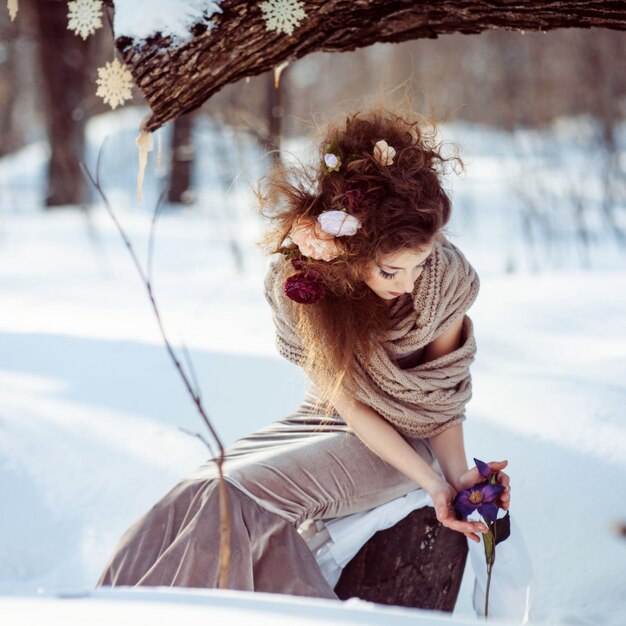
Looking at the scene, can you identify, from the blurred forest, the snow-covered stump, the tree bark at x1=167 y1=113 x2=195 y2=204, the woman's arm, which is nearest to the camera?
the woman's arm

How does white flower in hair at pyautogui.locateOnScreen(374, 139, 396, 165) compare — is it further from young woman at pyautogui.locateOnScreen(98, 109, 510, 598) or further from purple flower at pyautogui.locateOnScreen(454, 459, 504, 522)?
purple flower at pyautogui.locateOnScreen(454, 459, 504, 522)

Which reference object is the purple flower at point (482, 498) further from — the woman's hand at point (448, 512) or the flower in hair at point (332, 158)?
the flower in hair at point (332, 158)

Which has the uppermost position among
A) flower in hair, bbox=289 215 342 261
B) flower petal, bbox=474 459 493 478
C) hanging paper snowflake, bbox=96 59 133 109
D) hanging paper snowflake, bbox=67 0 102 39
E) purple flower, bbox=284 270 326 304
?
hanging paper snowflake, bbox=67 0 102 39

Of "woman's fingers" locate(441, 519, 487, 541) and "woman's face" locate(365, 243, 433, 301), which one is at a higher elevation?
"woman's face" locate(365, 243, 433, 301)

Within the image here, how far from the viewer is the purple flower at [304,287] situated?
1725 millimetres

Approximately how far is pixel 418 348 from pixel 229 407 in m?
1.21

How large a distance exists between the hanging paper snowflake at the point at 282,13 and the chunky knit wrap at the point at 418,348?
1.80 ft

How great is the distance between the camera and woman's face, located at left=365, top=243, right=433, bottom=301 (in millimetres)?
1712

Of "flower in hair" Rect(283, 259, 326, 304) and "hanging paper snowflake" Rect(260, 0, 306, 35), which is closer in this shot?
"flower in hair" Rect(283, 259, 326, 304)

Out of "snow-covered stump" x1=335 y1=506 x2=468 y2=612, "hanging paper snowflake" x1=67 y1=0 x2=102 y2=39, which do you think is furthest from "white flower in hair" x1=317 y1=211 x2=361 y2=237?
"hanging paper snowflake" x1=67 y1=0 x2=102 y2=39

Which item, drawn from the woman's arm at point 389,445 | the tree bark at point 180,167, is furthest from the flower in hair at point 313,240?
the tree bark at point 180,167

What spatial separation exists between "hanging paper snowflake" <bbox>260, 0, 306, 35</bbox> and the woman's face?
64 centimetres

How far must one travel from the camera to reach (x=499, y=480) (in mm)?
1695

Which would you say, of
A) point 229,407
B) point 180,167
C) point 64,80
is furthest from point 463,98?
→ point 229,407
